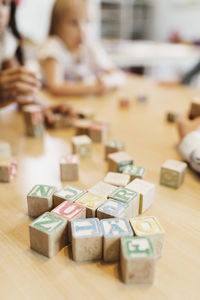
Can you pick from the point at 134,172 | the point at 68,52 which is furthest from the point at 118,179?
the point at 68,52

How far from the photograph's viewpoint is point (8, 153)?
30.0 inches

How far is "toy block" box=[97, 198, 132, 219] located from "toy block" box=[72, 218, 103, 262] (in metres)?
0.04

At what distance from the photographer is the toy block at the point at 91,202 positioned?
1.67 ft

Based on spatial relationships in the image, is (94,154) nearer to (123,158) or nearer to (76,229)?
(123,158)

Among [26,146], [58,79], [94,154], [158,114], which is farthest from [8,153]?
[58,79]

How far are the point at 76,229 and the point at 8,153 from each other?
0.40 m

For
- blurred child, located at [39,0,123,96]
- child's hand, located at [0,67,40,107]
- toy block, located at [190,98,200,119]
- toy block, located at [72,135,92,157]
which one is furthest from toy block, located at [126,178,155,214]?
blurred child, located at [39,0,123,96]

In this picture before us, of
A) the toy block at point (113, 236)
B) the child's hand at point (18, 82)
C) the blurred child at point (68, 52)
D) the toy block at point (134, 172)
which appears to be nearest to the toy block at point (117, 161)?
the toy block at point (134, 172)

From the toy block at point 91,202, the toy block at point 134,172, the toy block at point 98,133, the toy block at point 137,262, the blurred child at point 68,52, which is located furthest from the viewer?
the blurred child at point 68,52

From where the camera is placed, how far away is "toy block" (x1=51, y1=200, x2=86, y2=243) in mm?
480

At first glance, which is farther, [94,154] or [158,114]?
[158,114]

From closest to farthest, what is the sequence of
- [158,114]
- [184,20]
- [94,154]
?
[94,154], [158,114], [184,20]

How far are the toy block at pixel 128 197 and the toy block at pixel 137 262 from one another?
11 centimetres

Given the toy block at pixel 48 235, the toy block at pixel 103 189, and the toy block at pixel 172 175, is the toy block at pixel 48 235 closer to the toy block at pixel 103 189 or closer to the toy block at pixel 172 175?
the toy block at pixel 103 189
